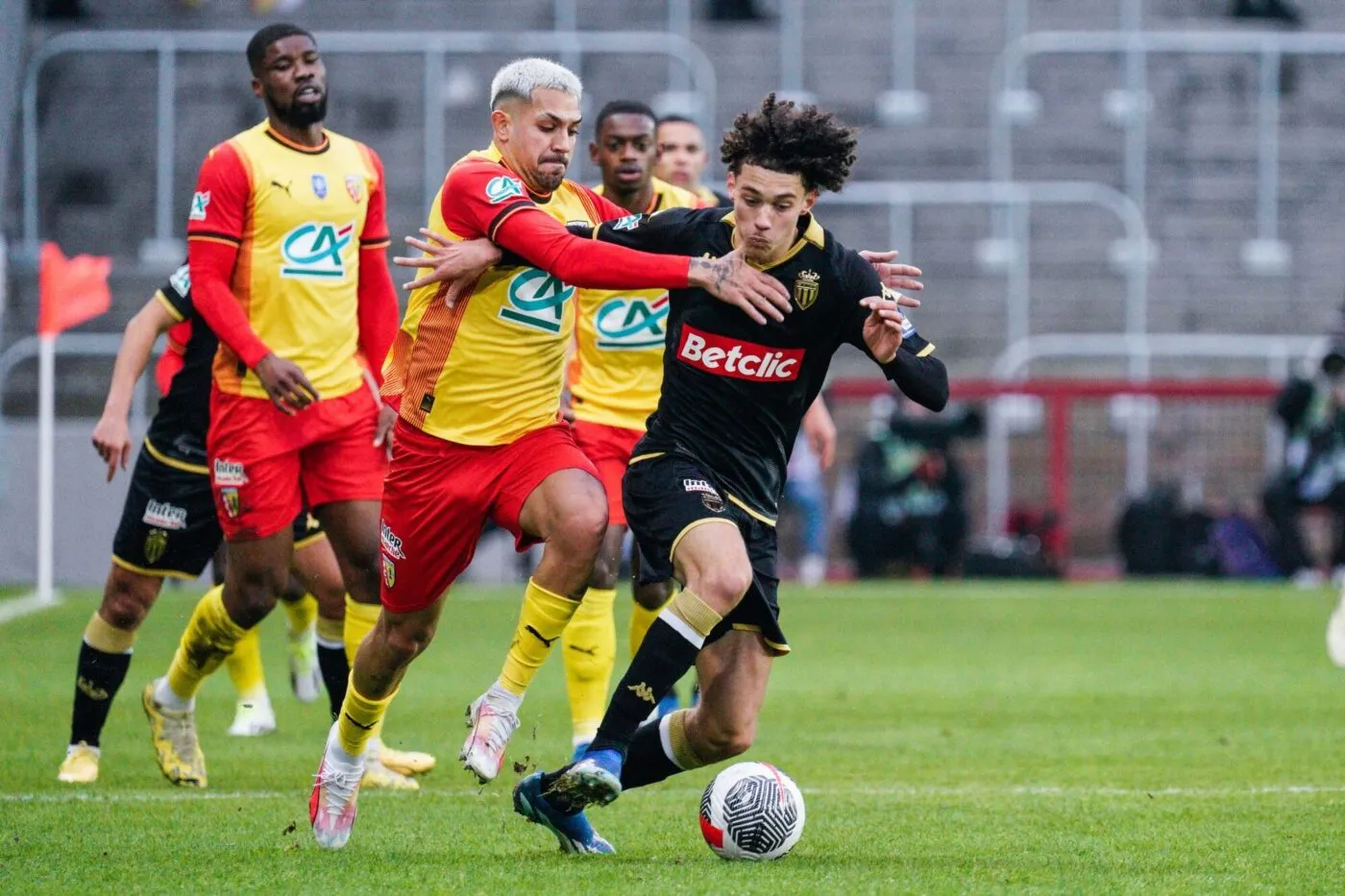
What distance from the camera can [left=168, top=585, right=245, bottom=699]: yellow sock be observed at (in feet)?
24.7

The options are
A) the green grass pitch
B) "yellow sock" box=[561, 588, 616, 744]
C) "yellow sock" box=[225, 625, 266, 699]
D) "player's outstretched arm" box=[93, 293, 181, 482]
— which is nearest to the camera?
the green grass pitch

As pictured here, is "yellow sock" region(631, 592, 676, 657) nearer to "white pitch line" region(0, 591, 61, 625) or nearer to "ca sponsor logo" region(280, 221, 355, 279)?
"ca sponsor logo" region(280, 221, 355, 279)

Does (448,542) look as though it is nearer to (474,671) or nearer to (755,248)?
(755,248)

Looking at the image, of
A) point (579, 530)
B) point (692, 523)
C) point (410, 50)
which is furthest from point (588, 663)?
point (410, 50)

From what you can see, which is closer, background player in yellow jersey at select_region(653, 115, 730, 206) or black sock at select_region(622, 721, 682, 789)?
black sock at select_region(622, 721, 682, 789)

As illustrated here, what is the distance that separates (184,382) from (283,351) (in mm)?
809

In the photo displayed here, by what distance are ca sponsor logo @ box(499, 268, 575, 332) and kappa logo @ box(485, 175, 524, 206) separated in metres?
0.26

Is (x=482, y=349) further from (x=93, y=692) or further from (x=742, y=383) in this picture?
(x=93, y=692)

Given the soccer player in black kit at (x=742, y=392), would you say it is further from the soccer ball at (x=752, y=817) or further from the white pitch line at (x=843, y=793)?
the white pitch line at (x=843, y=793)

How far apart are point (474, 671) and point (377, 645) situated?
5.80 m

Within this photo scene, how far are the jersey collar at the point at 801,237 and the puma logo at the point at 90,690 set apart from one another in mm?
3189

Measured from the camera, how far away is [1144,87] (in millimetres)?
22375

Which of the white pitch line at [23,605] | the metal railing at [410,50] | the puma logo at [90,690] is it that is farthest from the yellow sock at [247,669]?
the metal railing at [410,50]

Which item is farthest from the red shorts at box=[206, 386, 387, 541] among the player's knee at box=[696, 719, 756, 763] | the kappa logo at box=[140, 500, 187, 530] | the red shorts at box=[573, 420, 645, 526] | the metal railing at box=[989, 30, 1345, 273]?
the metal railing at box=[989, 30, 1345, 273]
